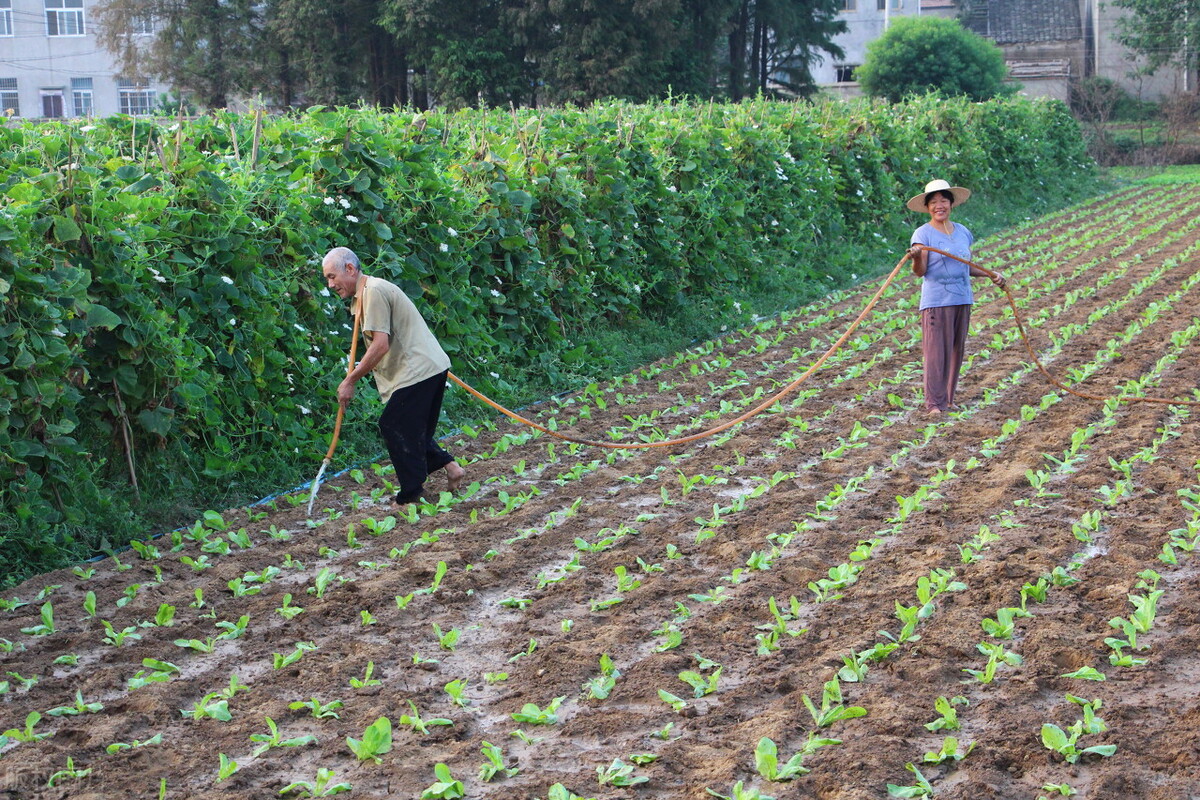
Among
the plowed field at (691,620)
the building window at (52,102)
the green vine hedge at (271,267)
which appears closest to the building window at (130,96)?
the building window at (52,102)

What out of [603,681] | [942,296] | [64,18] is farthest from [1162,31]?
[603,681]

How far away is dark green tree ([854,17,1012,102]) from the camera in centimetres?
4081

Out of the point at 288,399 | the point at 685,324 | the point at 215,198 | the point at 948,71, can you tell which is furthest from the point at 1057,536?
the point at 948,71

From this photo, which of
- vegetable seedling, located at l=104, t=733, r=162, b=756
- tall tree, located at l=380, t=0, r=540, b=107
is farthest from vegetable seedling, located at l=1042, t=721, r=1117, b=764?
tall tree, located at l=380, t=0, r=540, b=107

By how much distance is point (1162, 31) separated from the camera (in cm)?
4334

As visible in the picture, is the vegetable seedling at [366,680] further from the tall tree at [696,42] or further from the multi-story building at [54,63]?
the multi-story building at [54,63]

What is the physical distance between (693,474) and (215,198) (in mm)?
3438

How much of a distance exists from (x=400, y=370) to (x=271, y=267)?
1.53m

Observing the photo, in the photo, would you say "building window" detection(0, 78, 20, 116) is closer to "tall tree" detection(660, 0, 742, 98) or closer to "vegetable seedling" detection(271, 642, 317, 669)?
"tall tree" detection(660, 0, 742, 98)

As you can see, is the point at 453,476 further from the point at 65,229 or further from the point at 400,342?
the point at 65,229

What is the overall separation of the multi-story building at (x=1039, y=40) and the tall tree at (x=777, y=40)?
407 centimetres

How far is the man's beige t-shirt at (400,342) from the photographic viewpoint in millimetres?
6852

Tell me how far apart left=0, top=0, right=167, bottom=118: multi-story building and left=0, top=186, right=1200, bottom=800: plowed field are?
3803cm

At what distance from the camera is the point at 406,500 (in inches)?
285
